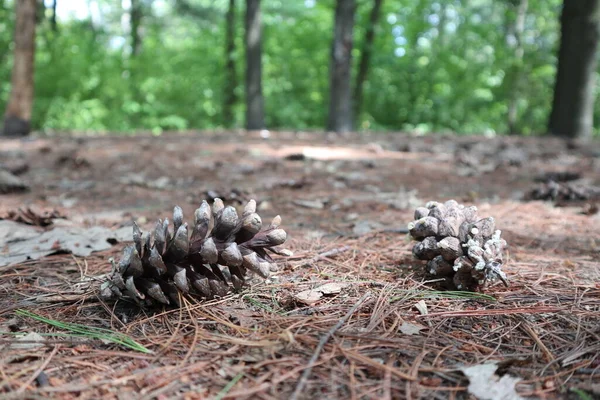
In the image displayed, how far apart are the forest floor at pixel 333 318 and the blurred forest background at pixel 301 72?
8.29m

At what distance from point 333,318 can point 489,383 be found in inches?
18.4

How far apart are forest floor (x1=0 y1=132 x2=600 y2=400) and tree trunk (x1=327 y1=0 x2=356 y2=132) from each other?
4.96 metres

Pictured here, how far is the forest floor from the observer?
3.73 feet

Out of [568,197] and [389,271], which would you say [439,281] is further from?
[568,197]

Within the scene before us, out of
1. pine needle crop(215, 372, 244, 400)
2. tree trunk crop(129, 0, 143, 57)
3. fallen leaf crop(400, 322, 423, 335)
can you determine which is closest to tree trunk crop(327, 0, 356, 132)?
fallen leaf crop(400, 322, 423, 335)

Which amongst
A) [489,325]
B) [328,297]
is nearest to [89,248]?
[328,297]

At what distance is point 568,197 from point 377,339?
2457mm

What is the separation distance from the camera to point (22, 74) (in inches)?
255

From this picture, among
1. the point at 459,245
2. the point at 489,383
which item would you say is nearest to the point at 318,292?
the point at 459,245

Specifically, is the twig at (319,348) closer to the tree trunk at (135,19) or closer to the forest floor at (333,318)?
the forest floor at (333,318)

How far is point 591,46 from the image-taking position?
6488 millimetres

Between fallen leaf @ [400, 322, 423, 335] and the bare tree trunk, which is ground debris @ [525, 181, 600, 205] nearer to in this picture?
fallen leaf @ [400, 322, 423, 335]

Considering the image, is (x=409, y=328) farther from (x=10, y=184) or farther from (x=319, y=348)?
(x=10, y=184)

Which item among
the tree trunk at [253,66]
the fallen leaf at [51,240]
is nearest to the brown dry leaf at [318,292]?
the fallen leaf at [51,240]
